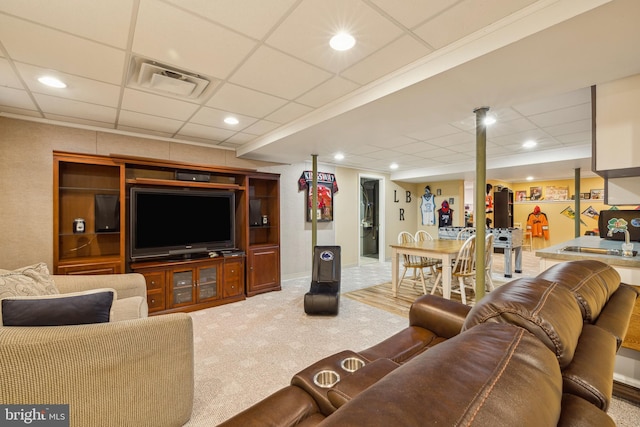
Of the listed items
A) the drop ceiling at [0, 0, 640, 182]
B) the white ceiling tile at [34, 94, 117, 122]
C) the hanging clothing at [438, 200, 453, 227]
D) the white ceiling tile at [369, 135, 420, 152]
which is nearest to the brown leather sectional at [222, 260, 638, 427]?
the drop ceiling at [0, 0, 640, 182]

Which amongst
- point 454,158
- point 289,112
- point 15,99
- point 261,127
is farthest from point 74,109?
point 454,158

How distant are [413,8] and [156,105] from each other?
2550mm

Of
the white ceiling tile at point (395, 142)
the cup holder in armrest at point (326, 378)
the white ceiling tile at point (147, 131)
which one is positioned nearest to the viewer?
the cup holder in armrest at point (326, 378)

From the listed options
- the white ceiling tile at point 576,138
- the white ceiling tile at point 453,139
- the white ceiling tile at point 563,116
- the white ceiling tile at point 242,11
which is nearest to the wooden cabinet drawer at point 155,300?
the white ceiling tile at point 242,11

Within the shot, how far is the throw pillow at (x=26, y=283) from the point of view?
1771 millimetres

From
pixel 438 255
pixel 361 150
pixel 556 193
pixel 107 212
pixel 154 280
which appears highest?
pixel 361 150

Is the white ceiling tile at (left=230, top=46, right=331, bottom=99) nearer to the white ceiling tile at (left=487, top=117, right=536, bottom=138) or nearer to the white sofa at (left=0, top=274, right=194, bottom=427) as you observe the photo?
the white sofa at (left=0, top=274, right=194, bottom=427)

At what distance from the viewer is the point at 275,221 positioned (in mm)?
4648

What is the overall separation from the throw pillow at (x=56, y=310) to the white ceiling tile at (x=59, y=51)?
1576 millimetres

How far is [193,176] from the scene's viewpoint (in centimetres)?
385

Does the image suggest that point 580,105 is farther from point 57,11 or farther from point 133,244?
point 133,244

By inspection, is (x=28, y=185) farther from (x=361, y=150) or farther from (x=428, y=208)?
(x=428, y=208)

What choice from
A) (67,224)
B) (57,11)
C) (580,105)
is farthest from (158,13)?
(580,105)

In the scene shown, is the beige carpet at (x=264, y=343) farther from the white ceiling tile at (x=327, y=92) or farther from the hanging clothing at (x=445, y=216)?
the hanging clothing at (x=445, y=216)
